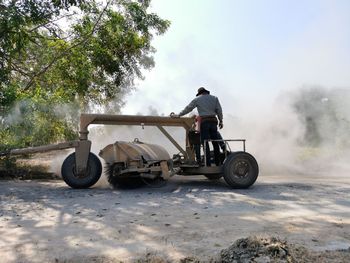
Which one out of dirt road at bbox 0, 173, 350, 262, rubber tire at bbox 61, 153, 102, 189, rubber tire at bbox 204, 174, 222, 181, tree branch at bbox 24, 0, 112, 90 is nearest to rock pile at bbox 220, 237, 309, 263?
dirt road at bbox 0, 173, 350, 262

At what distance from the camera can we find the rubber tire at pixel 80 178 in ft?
29.5

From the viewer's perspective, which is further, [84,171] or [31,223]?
[84,171]

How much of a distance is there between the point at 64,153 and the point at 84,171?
5.83m

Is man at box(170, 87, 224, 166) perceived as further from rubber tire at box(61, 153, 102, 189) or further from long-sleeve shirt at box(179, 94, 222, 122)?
rubber tire at box(61, 153, 102, 189)

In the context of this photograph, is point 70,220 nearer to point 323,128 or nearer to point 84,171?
point 84,171

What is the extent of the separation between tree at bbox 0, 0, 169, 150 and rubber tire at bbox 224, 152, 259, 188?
5737mm

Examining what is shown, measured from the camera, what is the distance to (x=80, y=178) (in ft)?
29.7

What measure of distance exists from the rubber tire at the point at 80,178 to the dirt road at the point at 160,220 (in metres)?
0.24

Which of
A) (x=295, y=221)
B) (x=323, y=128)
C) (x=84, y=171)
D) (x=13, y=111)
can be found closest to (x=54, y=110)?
(x=13, y=111)

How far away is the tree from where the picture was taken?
37.7 ft

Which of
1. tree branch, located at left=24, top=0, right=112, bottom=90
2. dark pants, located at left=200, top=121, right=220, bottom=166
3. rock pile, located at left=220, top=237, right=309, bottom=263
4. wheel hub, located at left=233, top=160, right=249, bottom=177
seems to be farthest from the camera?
tree branch, located at left=24, top=0, right=112, bottom=90

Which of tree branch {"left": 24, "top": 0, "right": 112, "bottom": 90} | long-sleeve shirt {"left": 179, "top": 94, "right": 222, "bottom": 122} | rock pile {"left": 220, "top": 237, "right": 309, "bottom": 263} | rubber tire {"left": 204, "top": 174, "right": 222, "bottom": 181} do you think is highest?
tree branch {"left": 24, "top": 0, "right": 112, "bottom": 90}

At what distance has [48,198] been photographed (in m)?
7.85

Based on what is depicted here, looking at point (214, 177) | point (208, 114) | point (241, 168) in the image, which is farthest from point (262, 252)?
point (214, 177)
